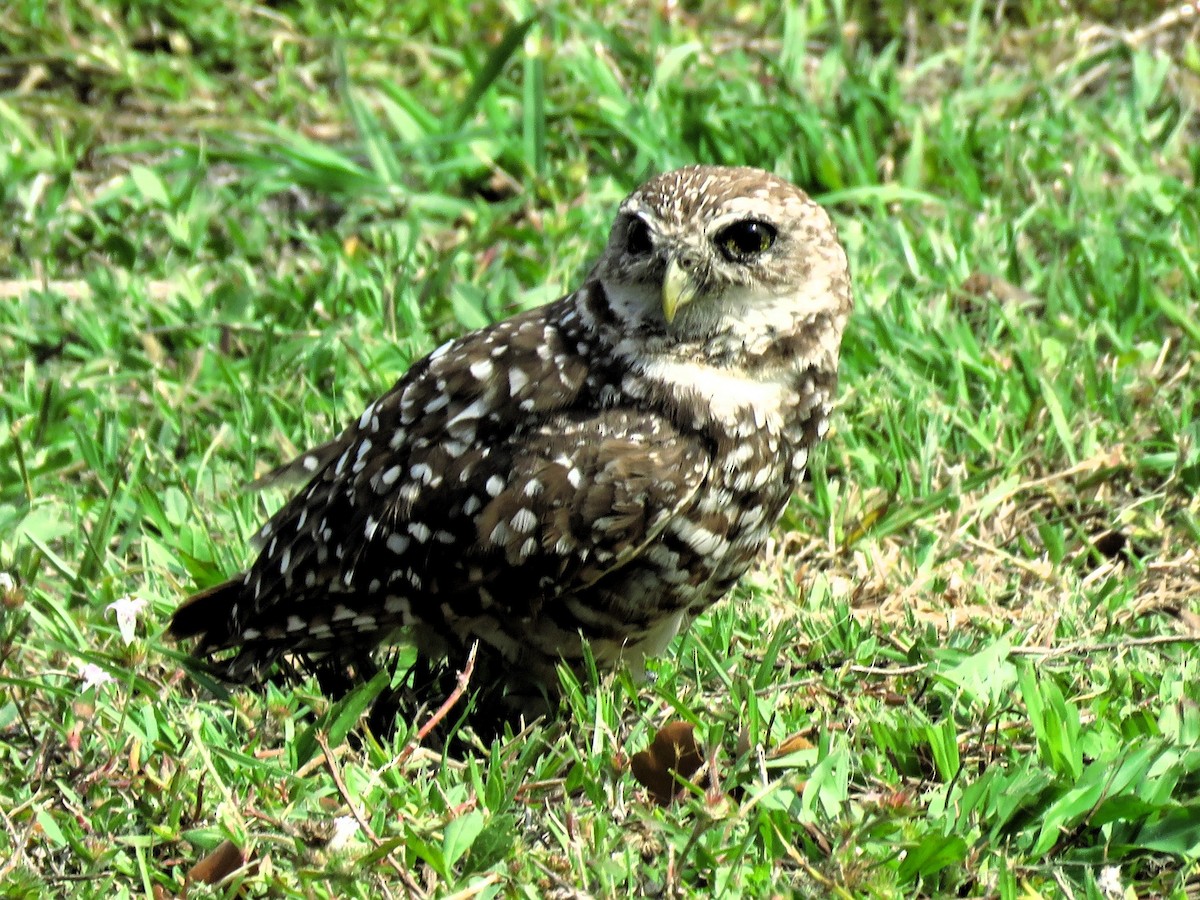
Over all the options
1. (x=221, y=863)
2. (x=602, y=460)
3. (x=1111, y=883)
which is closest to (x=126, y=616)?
(x=221, y=863)

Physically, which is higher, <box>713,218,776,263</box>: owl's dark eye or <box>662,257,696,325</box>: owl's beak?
<box>713,218,776,263</box>: owl's dark eye

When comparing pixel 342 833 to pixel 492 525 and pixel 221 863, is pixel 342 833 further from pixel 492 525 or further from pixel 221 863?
pixel 492 525

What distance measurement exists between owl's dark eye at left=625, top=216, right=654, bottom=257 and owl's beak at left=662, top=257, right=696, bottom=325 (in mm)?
86

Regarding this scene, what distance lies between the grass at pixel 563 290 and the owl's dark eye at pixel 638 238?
0.86 m

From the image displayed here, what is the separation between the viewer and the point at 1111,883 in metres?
2.63

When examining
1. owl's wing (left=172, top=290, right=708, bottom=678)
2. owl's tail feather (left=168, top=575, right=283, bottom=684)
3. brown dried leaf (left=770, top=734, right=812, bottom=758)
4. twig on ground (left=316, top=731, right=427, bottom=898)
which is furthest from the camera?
owl's tail feather (left=168, top=575, right=283, bottom=684)

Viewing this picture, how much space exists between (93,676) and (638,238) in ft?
4.52

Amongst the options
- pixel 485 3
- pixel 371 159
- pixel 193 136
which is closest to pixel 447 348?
pixel 371 159

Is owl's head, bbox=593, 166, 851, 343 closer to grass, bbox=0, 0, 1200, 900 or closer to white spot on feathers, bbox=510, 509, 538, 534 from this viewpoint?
white spot on feathers, bbox=510, 509, 538, 534

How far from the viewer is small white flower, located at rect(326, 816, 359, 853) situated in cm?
263

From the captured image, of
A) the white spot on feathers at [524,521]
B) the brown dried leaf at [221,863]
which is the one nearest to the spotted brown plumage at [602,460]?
the white spot on feathers at [524,521]

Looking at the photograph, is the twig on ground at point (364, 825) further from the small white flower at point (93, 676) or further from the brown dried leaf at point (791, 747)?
the brown dried leaf at point (791, 747)

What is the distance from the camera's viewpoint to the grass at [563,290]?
2734mm

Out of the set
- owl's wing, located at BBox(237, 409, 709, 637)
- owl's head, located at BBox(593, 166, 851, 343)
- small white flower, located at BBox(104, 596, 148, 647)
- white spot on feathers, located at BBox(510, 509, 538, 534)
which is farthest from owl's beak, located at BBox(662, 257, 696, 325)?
small white flower, located at BBox(104, 596, 148, 647)
